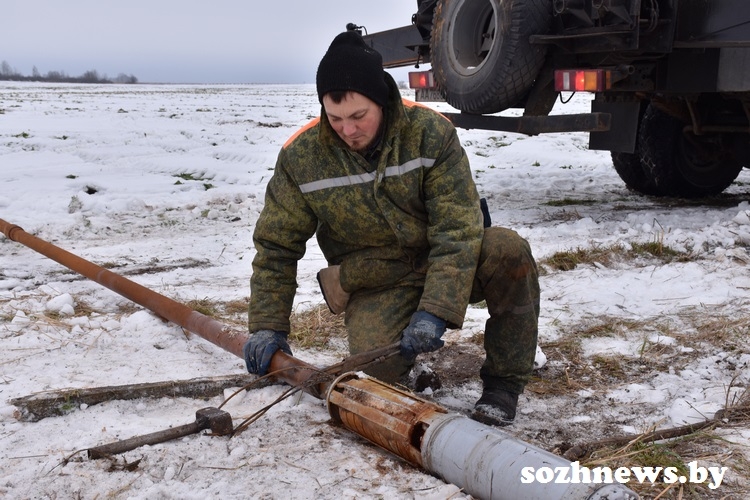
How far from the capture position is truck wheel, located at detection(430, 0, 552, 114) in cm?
457

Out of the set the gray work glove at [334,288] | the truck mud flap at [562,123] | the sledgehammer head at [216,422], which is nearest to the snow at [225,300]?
the sledgehammer head at [216,422]

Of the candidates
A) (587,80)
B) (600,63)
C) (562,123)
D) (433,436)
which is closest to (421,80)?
(562,123)

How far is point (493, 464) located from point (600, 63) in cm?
362

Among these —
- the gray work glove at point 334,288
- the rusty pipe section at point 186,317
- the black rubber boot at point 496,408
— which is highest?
the gray work glove at point 334,288

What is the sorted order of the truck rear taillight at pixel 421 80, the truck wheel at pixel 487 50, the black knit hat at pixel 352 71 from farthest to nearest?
the truck rear taillight at pixel 421 80
the truck wheel at pixel 487 50
the black knit hat at pixel 352 71

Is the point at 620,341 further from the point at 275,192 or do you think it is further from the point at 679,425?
the point at 275,192

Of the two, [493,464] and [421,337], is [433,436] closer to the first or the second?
[493,464]

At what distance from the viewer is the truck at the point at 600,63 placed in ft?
14.2

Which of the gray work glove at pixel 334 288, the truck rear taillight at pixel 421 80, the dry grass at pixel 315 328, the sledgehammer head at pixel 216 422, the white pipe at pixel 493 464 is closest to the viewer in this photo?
the white pipe at pixel 493 464

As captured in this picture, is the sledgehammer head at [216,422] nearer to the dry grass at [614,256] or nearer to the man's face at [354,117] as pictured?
the man's face at [354,117]

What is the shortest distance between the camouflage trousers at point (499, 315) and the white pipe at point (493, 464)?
622 mm

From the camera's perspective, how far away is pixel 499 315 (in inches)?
103

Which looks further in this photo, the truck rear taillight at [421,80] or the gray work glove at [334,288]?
the truck rear taillight at [421,80]

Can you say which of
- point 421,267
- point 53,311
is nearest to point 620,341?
point 421,267
